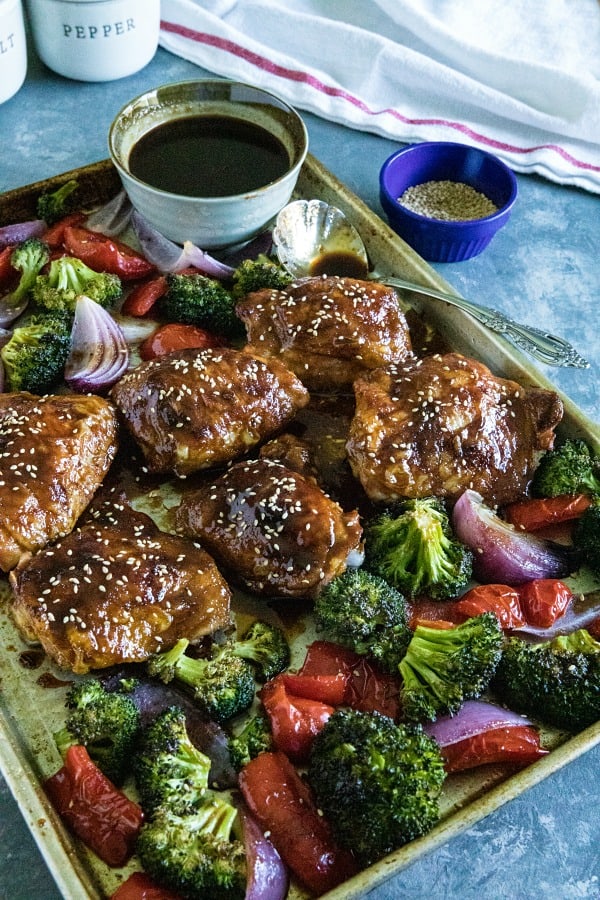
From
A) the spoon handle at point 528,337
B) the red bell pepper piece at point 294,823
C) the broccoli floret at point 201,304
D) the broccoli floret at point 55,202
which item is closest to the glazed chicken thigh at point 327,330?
the broccoli floret at point 201,304

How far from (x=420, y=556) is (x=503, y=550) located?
1.33ft

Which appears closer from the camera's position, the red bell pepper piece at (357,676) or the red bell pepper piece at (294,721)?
the red bell pepper piece at (294,721)

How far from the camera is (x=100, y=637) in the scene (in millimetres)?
3600

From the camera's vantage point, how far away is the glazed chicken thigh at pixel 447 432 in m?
4.23

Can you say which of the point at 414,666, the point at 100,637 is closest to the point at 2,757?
the point at 100,637

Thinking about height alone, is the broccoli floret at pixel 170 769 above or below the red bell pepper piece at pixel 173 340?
below

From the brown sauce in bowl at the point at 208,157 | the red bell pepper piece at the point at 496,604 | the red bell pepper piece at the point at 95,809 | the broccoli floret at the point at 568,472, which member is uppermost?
the brown sauce in bowl at the point at 208,157

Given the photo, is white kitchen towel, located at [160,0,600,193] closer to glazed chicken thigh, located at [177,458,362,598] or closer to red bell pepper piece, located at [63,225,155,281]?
red bell pepper piece, located at [63,225,155,281]

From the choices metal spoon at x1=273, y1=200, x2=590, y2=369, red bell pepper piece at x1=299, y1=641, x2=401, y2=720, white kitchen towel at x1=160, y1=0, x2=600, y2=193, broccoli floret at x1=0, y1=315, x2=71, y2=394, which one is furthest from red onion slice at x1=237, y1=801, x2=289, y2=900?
white kitchen towel at x1=160, y1=0, x2=600, y2=193

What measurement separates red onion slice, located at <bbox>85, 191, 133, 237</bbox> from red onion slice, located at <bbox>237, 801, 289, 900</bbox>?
3.66 m

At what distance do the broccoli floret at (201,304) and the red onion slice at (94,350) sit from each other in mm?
369

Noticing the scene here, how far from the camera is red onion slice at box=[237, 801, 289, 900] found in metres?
3.08

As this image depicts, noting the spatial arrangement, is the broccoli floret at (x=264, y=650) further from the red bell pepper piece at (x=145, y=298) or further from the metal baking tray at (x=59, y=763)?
the red bell pepper piece at (x=145, y=298)

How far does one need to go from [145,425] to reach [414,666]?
5.75 feet
